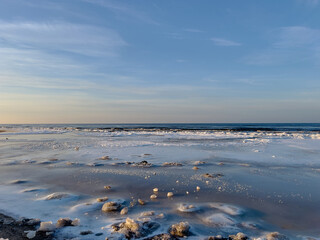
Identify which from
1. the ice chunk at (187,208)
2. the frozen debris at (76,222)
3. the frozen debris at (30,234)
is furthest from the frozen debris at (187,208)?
the frozen debris at (30,234)

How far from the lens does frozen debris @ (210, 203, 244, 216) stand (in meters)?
4.36

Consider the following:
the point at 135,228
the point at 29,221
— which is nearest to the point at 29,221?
the point at 29,221

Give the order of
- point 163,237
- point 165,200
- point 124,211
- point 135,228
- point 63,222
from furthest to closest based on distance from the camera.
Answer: point 165,200
point 124,211
point 63,222
point 135,228
point 163,237

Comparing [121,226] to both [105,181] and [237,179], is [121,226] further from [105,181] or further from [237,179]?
[237,179]

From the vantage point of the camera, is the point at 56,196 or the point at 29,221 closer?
the point at 29,221

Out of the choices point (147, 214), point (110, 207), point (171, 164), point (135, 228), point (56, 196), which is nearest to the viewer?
point (135, 228)

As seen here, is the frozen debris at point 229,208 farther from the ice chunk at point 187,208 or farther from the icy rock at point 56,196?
the icy rock at point 56,196

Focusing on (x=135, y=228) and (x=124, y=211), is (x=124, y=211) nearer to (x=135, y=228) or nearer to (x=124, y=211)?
(x=124, y=211)

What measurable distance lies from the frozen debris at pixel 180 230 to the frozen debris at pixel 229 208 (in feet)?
3.87

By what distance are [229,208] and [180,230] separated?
1.48 m

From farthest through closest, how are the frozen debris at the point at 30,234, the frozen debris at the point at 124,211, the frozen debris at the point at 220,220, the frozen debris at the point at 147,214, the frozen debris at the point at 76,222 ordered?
the frozen debris at the point at 124,211 → the frozen debris at the point at 147,214 → the frozen debris at the point at 220,220 → the frozen debris at the point at 76,222 → the frozen debris at the point at 30,234

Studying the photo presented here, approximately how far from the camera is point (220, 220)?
3979 mm

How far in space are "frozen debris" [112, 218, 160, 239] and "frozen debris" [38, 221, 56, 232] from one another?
90 centimetres

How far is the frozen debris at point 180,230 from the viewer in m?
3.45
